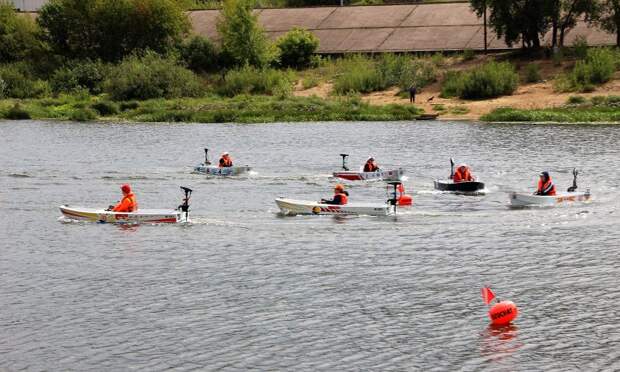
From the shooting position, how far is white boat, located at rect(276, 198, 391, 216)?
52719mm

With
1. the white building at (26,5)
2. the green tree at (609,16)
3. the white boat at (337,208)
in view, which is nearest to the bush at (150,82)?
the green tree at (609,16)

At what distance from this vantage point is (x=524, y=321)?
36500 mm

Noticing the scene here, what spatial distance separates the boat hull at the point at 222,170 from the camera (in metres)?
68.1

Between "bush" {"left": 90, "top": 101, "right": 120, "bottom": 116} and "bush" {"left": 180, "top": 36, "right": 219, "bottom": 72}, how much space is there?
19154 mm

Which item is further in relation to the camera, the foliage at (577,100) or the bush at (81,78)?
the bush at (81,78)

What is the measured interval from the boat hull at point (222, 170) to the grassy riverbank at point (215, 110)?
120ft

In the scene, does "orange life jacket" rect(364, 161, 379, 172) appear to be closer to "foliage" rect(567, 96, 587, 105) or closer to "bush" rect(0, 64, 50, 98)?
"foliage" rect(567, 96, 587, 105)

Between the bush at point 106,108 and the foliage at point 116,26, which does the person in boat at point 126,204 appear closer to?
the bush at point 106,108

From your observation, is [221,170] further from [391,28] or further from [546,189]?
[391,28]

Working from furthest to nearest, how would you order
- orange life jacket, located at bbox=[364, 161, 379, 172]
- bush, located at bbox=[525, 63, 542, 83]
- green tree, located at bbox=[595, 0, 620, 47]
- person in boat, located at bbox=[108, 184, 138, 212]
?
green tree, located at bbox=[595, 0, 620, 47], bush, located at bbox=[525, 63, 542, 83], orange life jacket, located at bbox=[364, 161, 379, 172], person in boat, located at bbox=[108, 184, 138, 212]

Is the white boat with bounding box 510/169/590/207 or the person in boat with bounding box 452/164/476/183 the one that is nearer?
the white boat with bounding box 510/169/590/207

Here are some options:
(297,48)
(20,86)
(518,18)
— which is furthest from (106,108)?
(518,18)

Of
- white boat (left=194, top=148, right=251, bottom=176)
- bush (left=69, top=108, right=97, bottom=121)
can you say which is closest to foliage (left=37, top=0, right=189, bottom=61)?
bush (left=69, top=108, right=97, bottom=121)

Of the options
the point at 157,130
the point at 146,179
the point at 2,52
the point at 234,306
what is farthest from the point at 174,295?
the point at 2,52
